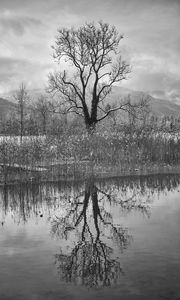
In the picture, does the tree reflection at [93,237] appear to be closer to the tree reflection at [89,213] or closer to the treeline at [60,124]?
the tree reflection at [89,213]

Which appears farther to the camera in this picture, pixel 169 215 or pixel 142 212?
pixel 142 212

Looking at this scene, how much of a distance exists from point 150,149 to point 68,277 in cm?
1674

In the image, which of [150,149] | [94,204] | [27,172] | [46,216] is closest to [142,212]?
[94,204]

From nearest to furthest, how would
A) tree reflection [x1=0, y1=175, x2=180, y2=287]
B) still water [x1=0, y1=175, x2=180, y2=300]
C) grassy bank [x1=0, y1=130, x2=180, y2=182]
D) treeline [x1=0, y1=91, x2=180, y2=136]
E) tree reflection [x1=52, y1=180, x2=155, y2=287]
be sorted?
still water [x1=0, y1=175, x2=180, y2=300] < tree reflection [x1=52, y1=180, x2=155, y2=287] < tree reflection [x1=0, y1=175, x2=180, y2=287] < grassy bank [x1=0, y1=130, x2=180, y2=182] < treeline [x1=0, y1=91, x2=180, y2=136]

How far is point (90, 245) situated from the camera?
6715 millimetres

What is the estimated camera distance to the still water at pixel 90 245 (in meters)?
4.89

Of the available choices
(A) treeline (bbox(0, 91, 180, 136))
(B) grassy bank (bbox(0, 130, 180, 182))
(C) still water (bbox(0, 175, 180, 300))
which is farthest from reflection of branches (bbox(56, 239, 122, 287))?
(A) treeline (bbox(0, 91, 180, 136))

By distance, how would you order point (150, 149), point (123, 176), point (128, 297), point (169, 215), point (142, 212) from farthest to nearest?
point (150, 149), point (123, 176), point (142, 212), point (169, 215), point (128, 297)

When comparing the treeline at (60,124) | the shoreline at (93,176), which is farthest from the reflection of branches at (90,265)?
the treeline at (60,124)

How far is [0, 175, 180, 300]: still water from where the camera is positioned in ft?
16.0

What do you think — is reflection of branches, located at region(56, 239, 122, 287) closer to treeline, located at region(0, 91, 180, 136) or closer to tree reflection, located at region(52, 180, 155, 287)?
tree reflection, located at region(52, 180, 155, 287)

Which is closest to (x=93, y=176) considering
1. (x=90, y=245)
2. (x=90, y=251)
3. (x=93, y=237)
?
(x=93, y=237)

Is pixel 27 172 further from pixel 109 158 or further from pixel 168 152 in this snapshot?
pixel 168 152

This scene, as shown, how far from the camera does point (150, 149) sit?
21.5 m
